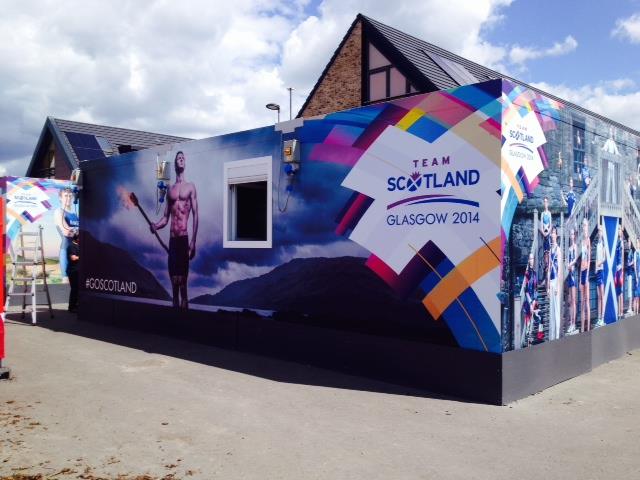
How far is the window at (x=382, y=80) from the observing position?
19.3m

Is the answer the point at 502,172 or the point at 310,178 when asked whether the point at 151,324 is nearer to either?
the point at 310,178

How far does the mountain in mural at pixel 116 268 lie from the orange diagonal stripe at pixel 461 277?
558cm

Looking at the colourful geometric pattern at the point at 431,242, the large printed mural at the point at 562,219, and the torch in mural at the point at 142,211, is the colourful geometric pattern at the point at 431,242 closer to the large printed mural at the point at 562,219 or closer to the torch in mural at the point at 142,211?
the large printed mural at the point at 562,219

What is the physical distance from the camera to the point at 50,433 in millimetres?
5262

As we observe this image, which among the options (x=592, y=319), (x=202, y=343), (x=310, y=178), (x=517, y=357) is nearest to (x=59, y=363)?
(x=202, y=343)

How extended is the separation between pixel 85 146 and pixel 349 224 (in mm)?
20547

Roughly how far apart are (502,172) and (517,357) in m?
2.10

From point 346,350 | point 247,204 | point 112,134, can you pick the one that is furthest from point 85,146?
point 346,350

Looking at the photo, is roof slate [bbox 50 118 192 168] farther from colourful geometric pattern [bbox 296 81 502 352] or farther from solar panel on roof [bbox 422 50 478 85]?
colourful geometric pattern [bbox 296 81 502 352]

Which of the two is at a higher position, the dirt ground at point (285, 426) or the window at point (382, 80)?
the window at point (382, 80)

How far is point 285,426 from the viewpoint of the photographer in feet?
18.1

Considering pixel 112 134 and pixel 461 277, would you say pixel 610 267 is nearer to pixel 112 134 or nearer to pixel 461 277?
pixel 461 277

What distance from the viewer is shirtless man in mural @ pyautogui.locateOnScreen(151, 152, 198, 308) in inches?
399

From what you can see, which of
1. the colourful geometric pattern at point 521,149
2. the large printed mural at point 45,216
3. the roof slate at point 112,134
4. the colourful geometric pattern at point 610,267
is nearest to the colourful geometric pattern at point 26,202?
the large printed mural at point 45,216
